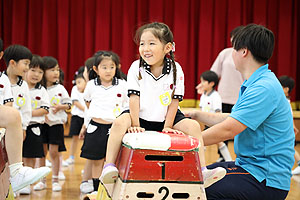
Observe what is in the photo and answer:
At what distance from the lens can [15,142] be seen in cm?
256

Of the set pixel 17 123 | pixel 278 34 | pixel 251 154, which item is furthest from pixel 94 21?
pixel 251 154

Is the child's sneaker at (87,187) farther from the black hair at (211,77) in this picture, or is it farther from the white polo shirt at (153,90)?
the black hair at (211,77)

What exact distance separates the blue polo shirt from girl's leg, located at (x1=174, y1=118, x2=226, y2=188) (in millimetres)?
212

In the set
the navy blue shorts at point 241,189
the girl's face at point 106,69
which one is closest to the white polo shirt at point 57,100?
the girl's face at point 106,69

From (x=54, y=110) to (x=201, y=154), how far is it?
235 centimetres

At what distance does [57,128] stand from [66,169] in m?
0.82

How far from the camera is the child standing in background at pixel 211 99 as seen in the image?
516cm

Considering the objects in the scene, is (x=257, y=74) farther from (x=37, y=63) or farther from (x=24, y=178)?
(x=37, y=63)

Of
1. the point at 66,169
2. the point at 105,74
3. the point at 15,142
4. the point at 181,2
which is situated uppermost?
the point at 181,2

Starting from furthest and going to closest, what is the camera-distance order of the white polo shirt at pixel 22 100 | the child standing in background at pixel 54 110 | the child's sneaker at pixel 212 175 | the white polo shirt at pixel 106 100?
the child standing in background at pixel 54 110
the white polo shirt at pixel 106 100
the white polo shirt at pixel 22 100
the child's sneaker at pixel 212 175

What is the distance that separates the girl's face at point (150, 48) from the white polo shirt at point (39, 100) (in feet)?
5.75

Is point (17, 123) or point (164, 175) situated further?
point (17, 123)

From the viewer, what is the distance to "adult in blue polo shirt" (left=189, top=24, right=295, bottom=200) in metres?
2.05

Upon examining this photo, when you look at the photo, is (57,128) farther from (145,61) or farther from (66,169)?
(145,61)
